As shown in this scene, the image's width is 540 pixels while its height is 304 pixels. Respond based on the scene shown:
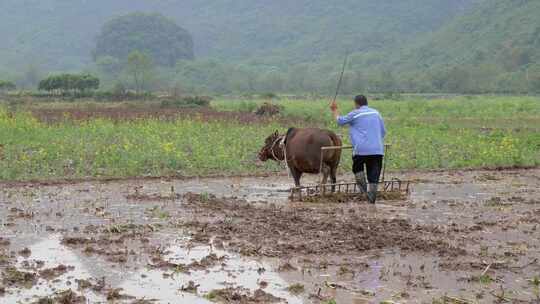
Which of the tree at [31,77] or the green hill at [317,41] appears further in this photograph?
the tree at [31,77]

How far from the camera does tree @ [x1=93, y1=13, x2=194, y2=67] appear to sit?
11931 centimetres

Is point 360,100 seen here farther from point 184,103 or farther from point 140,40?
point 140,40

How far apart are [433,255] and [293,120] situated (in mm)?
21992

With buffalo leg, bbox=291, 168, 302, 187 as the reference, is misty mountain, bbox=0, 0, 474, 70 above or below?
above

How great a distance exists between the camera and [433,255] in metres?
8.66

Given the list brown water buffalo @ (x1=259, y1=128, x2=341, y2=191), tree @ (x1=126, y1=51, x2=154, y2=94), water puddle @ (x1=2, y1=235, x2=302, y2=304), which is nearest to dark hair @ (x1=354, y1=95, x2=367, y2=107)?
brown water buffalo @ (x1=259, y1=128, x2=341, y2=191)

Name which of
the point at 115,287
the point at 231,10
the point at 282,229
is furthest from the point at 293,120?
the point at 231,10

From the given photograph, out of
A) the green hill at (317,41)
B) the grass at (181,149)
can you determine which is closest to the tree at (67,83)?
the green hill at (317,41)

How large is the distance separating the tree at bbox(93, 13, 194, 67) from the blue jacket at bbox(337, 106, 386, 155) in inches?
4291

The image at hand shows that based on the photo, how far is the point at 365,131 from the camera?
1199 cm

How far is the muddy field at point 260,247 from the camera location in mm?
7223

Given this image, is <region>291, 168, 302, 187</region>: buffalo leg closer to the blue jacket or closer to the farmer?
the farmer

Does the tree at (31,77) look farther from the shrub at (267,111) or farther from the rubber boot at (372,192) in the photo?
the rubber boot at (372,192)

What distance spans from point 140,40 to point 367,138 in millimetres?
110926
